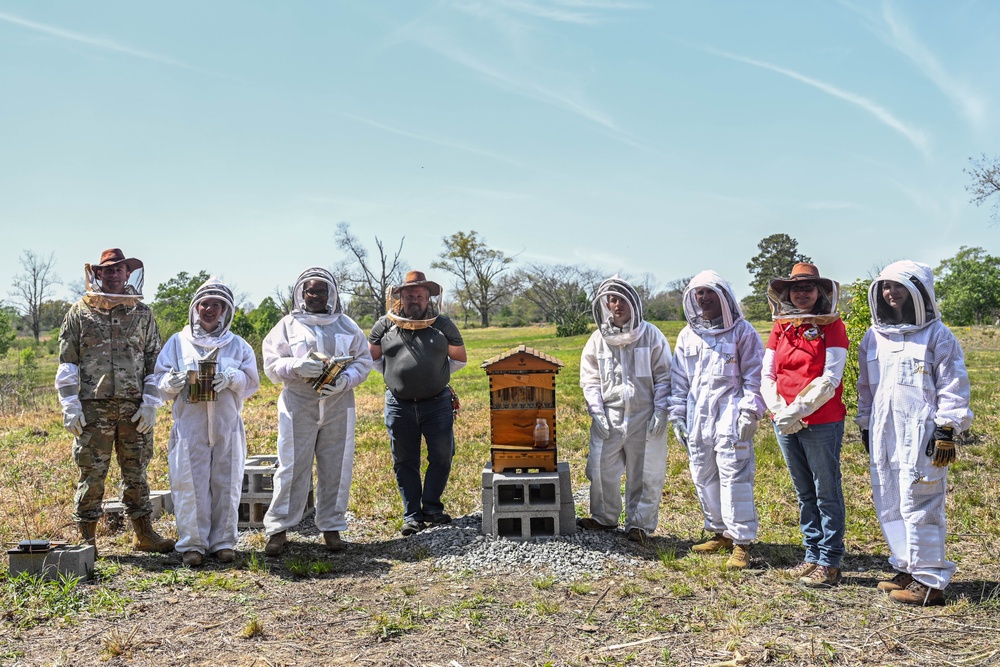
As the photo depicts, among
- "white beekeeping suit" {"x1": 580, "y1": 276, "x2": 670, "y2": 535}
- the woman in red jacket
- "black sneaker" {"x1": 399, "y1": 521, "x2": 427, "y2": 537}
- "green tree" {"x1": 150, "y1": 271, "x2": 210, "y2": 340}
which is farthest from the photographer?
"green tree" {"x1": 150, "y1": 271, "x2": 210, "y2": 340}

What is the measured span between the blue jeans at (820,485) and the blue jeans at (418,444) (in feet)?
10.1

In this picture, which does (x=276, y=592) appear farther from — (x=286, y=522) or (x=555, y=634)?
(x=555, y=634)

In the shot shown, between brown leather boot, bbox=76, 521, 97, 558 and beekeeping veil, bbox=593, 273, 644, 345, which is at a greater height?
beekeeping veil, bbox=593, 273, 644, 345

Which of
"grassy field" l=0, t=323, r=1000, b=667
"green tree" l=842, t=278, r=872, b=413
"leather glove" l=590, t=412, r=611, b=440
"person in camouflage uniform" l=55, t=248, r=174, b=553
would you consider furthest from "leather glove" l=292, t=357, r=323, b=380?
"green tree" l=842, t=278, r=872, b=413

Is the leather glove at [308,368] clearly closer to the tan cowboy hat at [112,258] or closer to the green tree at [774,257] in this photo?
the tan cowboy hat at [112,258]

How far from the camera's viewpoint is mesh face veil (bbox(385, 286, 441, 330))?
21.9 feet

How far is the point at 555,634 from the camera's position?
4.57 m

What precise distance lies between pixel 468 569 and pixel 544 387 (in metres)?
1.69

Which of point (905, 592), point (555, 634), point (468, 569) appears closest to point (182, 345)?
point (468, 569)

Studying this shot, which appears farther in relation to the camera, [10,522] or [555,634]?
[10,522]

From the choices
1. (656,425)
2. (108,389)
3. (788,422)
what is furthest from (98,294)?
(788,422)

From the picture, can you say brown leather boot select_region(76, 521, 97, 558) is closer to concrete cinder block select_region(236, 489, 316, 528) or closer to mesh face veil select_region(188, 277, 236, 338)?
concrete cinder block select_region(236, 489, 316, 528)

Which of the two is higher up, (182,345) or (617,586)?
(182,345)

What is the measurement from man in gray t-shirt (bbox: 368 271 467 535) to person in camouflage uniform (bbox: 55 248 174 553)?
2083 millimetres
